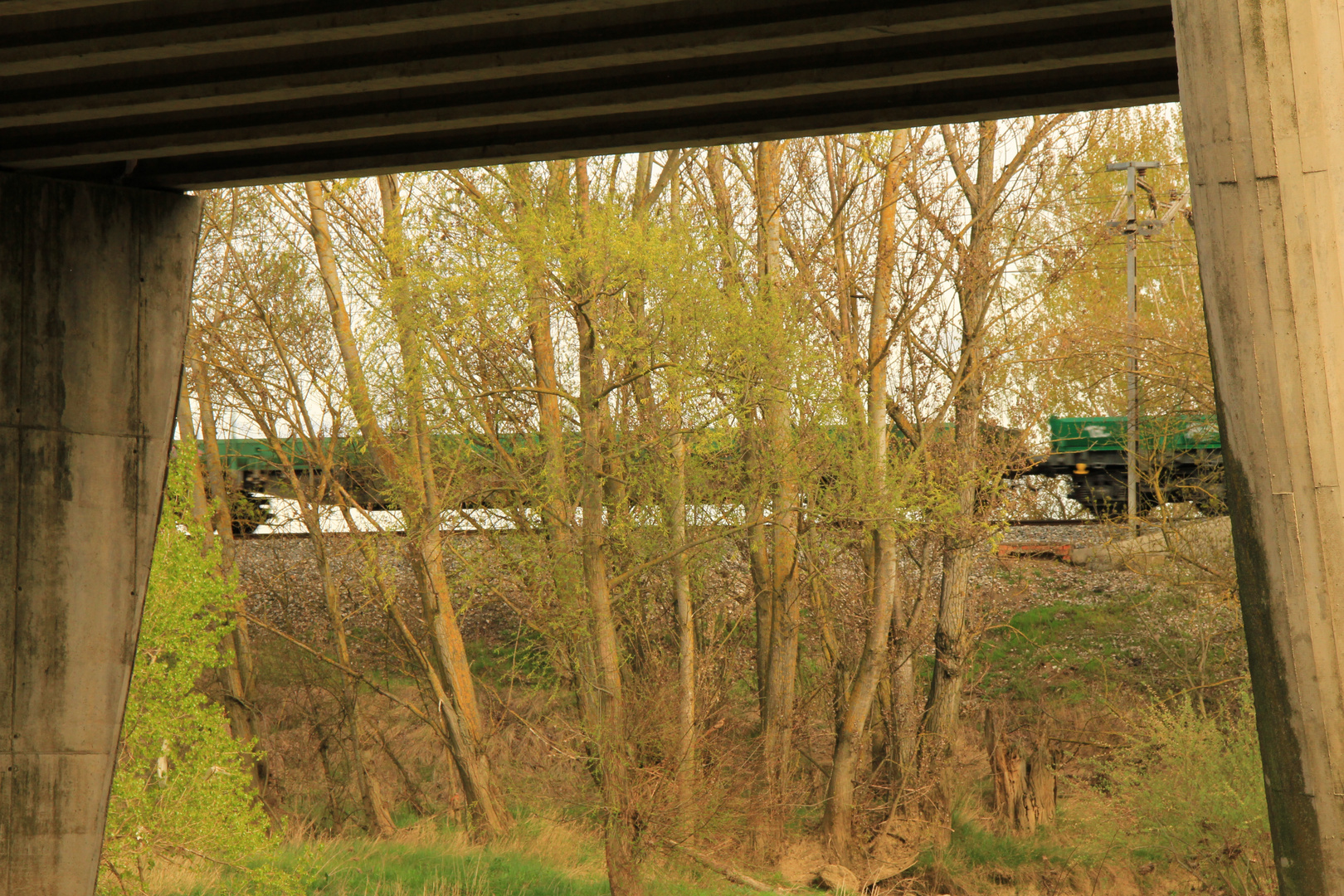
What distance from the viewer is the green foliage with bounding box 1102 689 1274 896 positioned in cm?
1438

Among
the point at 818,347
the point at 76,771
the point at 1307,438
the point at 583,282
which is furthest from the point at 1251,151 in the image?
the point at 818,347

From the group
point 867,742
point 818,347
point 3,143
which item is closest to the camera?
point 3,143

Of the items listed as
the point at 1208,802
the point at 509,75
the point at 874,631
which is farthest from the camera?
the point at 874,631

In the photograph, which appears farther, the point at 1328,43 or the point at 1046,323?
the point at 1046,323

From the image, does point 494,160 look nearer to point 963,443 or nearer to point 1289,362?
point 1289,362

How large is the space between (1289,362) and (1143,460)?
18.5 metres

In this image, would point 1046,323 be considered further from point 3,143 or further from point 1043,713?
point 3,143

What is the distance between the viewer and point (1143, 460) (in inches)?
819

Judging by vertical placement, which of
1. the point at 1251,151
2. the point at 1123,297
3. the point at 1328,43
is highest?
the point at 1123,297

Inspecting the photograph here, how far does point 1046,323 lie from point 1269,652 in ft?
67.2

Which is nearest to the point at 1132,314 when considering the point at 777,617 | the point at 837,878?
the point at 777,617

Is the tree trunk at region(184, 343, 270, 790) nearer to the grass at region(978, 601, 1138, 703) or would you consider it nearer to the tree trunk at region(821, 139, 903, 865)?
the tree trunk at region(821, 139, 903, 865)

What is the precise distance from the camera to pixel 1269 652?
348cm

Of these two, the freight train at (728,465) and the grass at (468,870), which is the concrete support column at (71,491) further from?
the freight train at (728,465)
